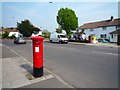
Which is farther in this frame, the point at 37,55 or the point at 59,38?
the point at 59,38

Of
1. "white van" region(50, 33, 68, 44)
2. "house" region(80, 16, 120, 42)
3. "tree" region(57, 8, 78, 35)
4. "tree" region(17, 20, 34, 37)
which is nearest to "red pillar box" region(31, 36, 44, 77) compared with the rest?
"white van" region(50, 33, 68, 44)

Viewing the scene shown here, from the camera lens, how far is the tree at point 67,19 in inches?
2547

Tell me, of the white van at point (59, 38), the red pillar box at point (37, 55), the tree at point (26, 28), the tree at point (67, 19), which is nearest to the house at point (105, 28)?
the tree at point (67, 19)

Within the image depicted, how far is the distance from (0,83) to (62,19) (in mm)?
59574

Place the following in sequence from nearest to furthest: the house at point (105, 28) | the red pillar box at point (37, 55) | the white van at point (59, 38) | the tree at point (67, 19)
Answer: the red pillar box at point (37, 55) → the white van at point (59, 38) → the house at point (105, 28) → the tree at point (67, 19)

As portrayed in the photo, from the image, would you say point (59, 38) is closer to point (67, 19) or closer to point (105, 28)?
point (67, 19)

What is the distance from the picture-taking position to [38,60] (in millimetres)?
7750

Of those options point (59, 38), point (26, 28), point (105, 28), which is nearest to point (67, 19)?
point (105, 28)

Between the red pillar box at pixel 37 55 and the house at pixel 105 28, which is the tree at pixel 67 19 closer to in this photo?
the house at pixel 105 28

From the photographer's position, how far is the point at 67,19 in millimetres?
64688

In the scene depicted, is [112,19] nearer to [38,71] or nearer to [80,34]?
[80,34]

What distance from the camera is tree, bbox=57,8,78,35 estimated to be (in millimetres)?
64688

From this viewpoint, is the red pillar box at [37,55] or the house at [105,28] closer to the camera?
the red pillar box at [37,55]

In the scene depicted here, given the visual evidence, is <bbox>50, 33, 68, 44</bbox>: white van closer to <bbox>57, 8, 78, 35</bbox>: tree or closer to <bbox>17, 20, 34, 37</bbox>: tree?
<bbox>57, 8, 78, 35</bbox>: tree
